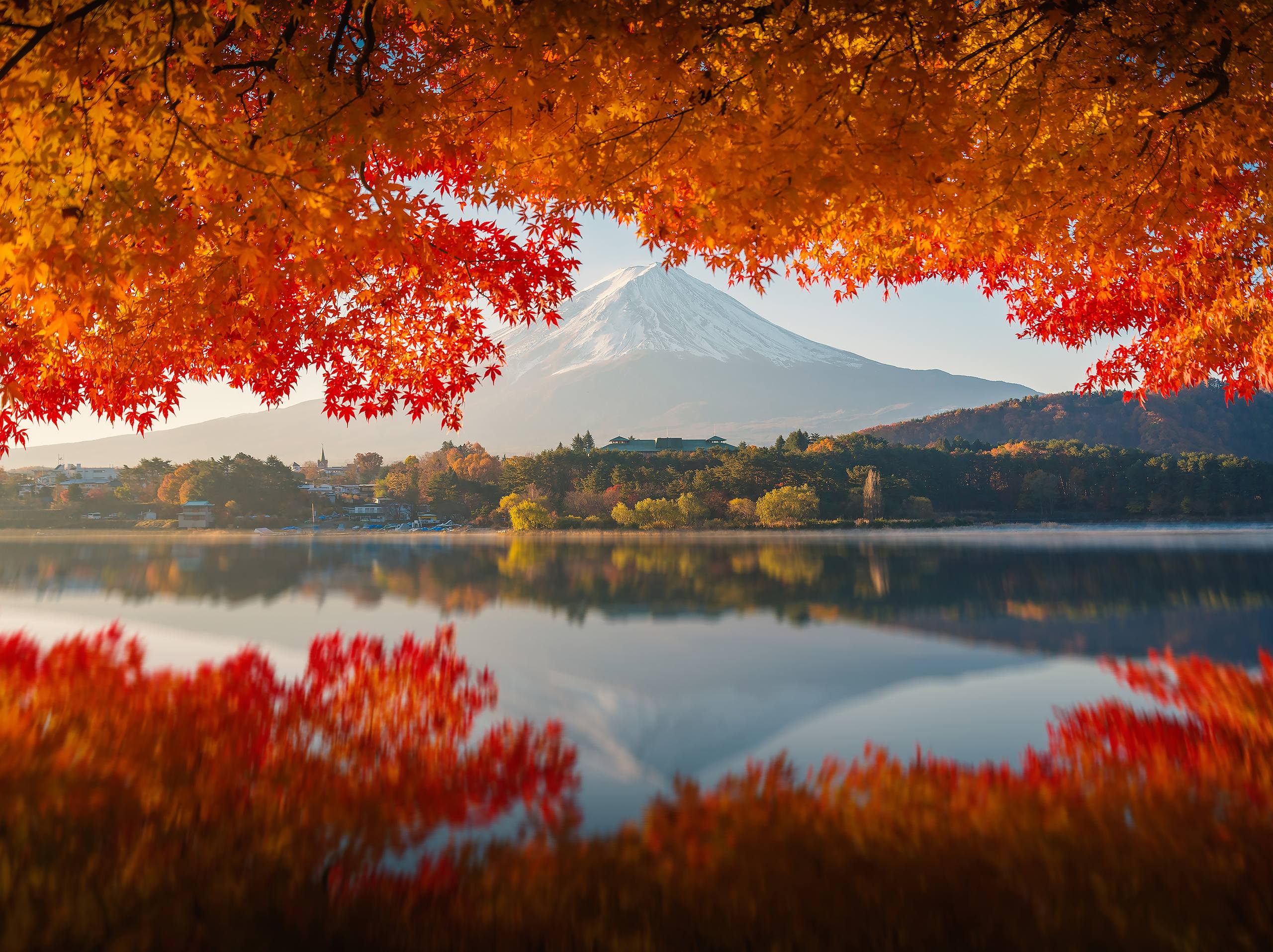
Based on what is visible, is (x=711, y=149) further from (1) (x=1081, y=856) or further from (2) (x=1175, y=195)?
(1) (x=1081, y=856)

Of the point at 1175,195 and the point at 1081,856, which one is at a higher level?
the point at 1175,195

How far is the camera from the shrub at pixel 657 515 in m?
33.1

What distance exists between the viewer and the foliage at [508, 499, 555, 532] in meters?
32.9

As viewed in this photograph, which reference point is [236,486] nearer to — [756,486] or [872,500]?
[756,486]

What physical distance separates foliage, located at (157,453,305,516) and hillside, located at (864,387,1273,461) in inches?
1857

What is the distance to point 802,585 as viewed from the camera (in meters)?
8.59

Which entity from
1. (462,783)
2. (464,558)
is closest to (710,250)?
(462,783)

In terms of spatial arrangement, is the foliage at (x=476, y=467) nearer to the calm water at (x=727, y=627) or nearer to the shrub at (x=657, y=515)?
the shrub at (x=657, y=515)

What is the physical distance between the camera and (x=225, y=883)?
1.82 m

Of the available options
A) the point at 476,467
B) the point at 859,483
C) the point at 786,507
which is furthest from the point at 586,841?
the point at 476,467

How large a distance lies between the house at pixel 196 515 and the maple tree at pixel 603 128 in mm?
32072

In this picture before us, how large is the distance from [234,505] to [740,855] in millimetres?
37734

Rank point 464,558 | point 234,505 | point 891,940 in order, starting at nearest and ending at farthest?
point 891,940 → point 464,558 → point 234,505

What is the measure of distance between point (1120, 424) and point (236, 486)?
241ft
